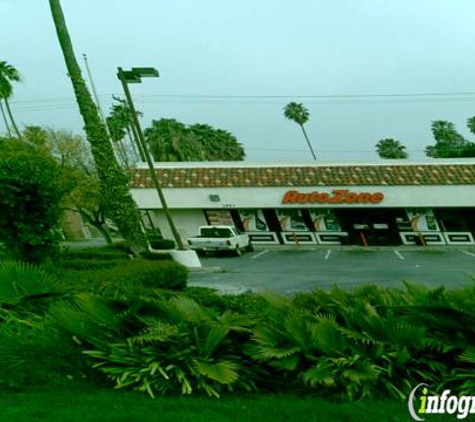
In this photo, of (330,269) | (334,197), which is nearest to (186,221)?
(334,197)

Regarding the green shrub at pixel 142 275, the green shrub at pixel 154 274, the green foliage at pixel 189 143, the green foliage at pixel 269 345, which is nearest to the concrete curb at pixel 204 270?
the green shrub at pixel 142 275

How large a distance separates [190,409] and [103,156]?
623 inches

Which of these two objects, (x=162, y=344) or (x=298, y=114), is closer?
(x=162, y=344)

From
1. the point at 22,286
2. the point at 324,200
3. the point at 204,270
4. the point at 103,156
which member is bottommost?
the point at 22,286

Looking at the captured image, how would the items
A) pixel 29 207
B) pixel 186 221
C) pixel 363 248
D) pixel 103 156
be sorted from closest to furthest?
pixel 29 207
pixel 103 156
pixel 363 248
pixel 186 221

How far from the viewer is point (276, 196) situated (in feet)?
121

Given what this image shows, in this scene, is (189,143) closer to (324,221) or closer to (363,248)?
(324,221)

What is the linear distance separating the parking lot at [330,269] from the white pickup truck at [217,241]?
1.91 feet

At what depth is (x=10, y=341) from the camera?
568cm

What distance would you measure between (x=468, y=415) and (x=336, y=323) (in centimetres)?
130

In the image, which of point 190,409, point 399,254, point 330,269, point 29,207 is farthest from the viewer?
point 399,254

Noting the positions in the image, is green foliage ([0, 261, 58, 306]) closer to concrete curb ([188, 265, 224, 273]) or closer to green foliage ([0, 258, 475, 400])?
green foliage ([0, 258, 475, 400])

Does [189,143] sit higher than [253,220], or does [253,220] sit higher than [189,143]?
[189,143]

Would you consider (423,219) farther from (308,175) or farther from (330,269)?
(330,269)
